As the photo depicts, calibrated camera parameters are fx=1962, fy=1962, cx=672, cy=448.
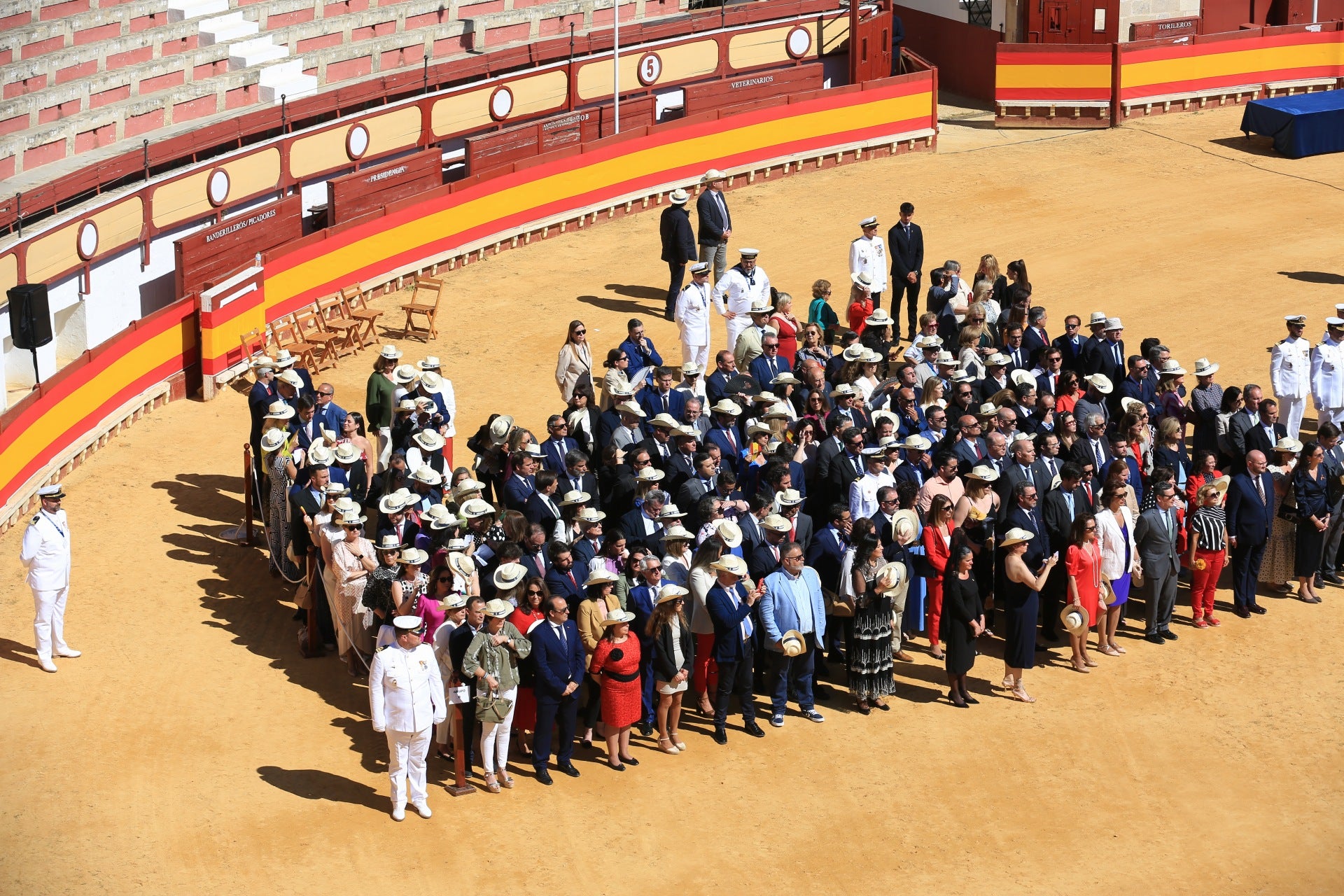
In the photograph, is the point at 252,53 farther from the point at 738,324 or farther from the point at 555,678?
the point at 555,678

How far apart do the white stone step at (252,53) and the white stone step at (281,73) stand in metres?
0.25

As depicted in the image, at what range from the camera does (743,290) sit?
79.2ft

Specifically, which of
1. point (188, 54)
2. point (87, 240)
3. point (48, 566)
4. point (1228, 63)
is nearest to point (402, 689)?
point (48, 566)

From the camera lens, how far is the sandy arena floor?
51.1 ft

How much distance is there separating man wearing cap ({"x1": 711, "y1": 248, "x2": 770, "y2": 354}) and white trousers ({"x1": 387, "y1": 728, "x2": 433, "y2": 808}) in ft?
30.2

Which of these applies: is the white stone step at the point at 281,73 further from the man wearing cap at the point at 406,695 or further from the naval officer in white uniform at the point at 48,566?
the man wearing cap at the point at 406,695

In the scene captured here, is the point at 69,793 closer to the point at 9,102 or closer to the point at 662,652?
the point at 662,652

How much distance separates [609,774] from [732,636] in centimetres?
160

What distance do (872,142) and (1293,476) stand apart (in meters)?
15.7

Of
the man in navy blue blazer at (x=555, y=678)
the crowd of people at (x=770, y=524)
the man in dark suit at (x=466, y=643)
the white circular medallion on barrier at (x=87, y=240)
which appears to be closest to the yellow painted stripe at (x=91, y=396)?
the white circular medallion on barrier at (x=87, y=240)

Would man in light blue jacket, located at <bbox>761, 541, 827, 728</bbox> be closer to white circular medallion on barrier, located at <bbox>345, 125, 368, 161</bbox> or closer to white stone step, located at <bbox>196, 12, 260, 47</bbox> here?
white circular medallion on barrier, located at <bbox>345, 125, 368, 161</bbox>

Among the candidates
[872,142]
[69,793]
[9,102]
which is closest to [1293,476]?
[69,793]

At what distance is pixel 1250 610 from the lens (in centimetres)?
1989

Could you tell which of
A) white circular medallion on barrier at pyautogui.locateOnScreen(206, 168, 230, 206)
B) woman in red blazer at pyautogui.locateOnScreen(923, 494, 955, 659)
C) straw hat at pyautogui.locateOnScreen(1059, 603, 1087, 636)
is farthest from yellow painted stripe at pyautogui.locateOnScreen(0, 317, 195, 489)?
straw hat at pyautogui.locateOnScreen(1059, 603, 1087, 636)
